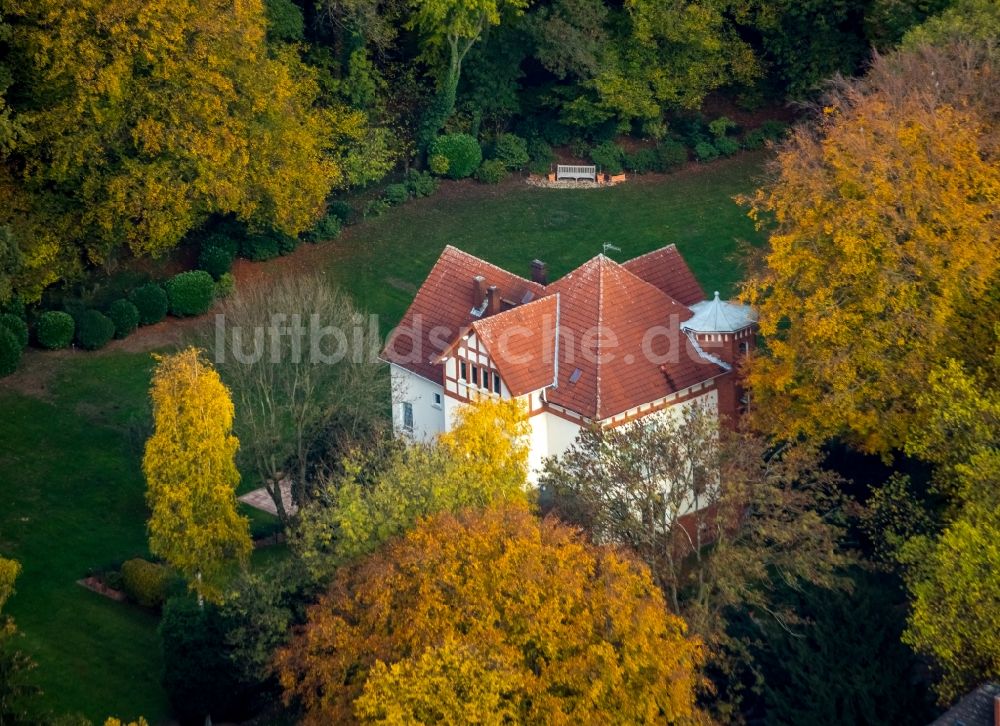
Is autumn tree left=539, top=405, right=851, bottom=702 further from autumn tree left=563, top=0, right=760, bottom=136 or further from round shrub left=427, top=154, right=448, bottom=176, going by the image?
autumn tree left=563, top=0, right=760, bottom=136

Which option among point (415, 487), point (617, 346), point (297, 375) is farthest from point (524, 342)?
point (415, 487)

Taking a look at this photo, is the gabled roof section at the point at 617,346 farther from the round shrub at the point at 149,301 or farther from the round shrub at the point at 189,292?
the round shrub at the point at 149,301

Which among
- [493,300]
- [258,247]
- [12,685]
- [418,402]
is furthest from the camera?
[258,247]

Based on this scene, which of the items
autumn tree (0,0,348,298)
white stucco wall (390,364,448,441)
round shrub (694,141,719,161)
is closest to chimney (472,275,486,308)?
white stucco wall (390,364,448,441)

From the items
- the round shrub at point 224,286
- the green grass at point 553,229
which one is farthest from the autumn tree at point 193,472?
the green grass at point 553,229

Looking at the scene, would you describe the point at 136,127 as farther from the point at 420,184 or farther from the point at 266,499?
the point at 420,184

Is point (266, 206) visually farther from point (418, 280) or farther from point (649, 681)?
point (649, 681)

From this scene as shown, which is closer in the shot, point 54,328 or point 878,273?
point 878,273
